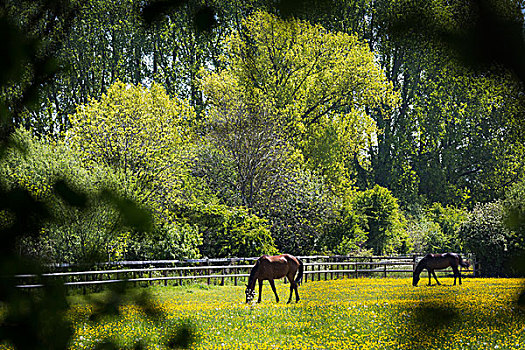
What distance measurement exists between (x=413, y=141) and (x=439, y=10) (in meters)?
0.31

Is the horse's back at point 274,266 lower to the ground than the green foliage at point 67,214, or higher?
lower

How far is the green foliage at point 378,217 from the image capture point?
20.7 metres

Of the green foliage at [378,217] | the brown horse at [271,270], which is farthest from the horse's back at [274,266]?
the green foliage at [378,217]

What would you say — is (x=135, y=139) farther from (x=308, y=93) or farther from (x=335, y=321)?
(x=335, y=321)

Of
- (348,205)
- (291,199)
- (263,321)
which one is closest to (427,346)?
(263,321)

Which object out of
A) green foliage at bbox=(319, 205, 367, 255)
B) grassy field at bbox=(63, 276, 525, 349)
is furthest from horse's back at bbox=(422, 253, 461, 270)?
green foliage at bbox=(319, 205, 367, 255)

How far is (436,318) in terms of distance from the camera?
1.92 feet

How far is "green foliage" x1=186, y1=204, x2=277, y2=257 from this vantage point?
15.4 metres

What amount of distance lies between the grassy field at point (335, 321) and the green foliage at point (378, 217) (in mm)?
7497

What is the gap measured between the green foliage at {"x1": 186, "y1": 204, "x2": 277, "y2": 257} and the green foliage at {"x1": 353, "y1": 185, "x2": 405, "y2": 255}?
592 centimetres

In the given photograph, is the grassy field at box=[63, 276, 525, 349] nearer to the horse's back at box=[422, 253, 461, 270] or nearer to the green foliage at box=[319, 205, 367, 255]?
the horse's back at box=[422, 253, 461, 270]

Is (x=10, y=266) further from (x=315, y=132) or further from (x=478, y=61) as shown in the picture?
(x=315, y=132)

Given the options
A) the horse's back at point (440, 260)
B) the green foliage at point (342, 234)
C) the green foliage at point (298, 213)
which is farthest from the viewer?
the green foliage at point (342, 234)

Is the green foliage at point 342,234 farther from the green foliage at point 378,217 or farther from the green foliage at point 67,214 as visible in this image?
the green foliage at point 67,214
